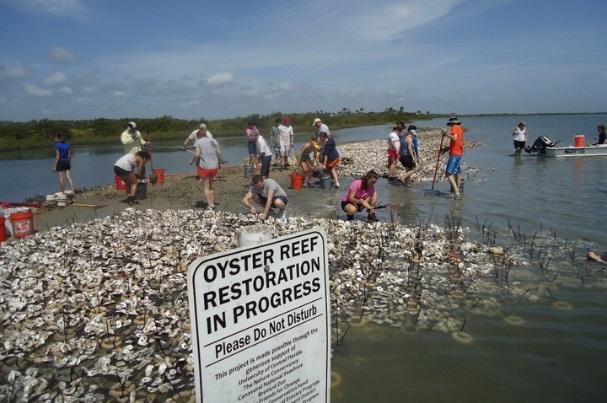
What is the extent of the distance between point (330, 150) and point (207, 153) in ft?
17.9

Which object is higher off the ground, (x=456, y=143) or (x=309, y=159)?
(x=456, y=143)

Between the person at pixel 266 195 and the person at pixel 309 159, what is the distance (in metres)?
5.58

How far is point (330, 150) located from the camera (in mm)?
15836

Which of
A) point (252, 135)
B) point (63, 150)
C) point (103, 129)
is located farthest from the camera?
point (103, 129)

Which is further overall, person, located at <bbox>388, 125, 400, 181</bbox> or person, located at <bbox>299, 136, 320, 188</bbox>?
person, located at <bbox>388, 125, 400, 181</bbox>

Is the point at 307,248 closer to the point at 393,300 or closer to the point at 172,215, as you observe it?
the point at 393,300

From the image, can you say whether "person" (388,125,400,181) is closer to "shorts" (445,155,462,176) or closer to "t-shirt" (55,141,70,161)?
"shorts" (445,155,462,176)

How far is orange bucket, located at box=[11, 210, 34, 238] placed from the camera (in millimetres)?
10367

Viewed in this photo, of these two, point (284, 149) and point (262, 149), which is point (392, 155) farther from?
point (262, 149)

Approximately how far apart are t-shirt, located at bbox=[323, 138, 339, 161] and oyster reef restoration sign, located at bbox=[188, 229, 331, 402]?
44.4 ft

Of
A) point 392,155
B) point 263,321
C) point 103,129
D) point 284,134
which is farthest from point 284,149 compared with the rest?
point 103,129

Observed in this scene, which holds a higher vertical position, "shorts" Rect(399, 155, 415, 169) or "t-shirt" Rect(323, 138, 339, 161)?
"t-shirt" Rect(323, 138, 339, 161)

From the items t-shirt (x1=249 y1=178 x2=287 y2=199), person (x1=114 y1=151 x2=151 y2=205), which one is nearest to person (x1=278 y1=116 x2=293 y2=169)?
person (x1=114 y1=151 x2=151 y2=205)

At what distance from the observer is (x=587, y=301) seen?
20.9ft
